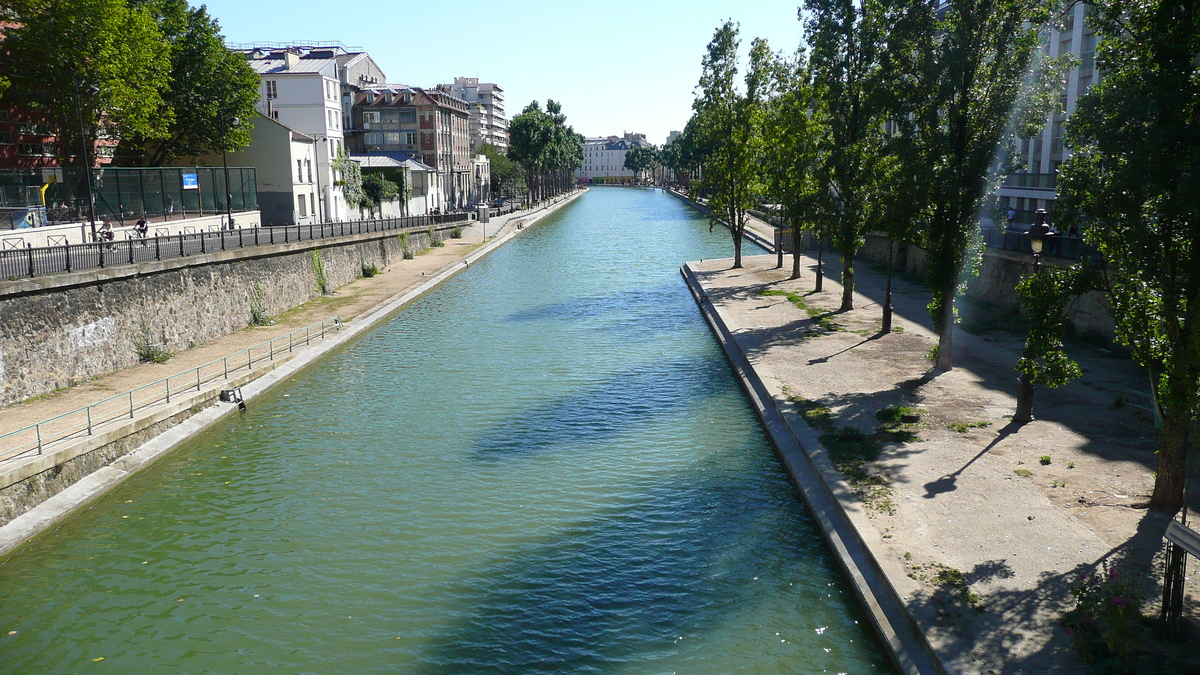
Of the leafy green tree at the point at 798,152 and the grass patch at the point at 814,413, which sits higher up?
the leafy green tree at the point at 798,152

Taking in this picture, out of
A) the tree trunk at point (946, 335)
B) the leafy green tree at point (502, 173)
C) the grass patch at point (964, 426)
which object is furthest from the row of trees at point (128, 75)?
the leafy green tree at point (502, 173)

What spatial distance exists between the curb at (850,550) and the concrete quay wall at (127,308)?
18.8 m

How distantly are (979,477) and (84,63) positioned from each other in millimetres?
41627

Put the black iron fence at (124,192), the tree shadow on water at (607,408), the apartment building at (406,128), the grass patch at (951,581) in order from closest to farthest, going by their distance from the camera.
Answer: the grass patch at (951,581) < the tree shadow on water at (607,408) < the black iron fence at (124,192) < the apartment building at (406,128)

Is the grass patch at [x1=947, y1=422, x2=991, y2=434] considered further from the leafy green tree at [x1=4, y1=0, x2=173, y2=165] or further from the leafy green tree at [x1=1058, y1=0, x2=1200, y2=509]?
the leafy green tree at [x1=4, y1=0, x2=173, y2=165]

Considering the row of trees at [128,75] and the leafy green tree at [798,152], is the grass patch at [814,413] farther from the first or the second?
the row of trees at [128,75]

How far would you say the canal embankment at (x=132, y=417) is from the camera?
623 inches

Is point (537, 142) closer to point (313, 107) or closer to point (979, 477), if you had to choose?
point (313, 107)

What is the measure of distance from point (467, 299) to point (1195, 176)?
36004 millimetres

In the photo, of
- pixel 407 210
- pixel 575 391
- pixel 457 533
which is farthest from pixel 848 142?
pixel 407 210

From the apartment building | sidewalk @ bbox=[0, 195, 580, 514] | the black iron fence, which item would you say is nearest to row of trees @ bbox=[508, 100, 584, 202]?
the apartment building

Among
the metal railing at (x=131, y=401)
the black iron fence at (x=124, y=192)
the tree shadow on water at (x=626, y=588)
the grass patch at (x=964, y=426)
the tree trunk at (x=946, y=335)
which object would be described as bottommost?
the tree shadow on water at (x=626, y=588)

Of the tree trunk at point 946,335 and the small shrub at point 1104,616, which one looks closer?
the small shrub at point 1104,616

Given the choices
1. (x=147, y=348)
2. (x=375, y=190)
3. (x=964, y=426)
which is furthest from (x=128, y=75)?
(x=375, y=190)
